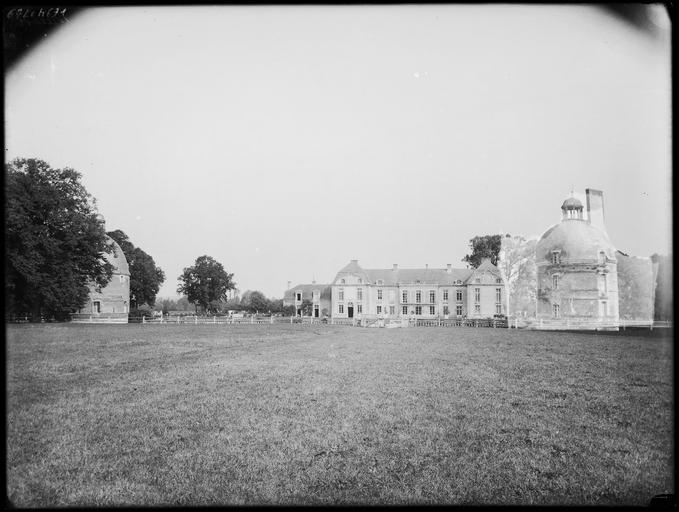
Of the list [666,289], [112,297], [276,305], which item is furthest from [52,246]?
[666,289]

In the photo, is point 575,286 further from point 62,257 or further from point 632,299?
point 62,257

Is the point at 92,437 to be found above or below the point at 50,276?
below

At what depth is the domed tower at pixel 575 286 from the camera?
636 inches

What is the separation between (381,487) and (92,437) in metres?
3.34

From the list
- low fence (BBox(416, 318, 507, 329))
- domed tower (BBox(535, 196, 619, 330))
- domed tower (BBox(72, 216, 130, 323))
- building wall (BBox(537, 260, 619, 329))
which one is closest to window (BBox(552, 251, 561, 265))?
domed tower (BBox(535, 196, 619, 330))

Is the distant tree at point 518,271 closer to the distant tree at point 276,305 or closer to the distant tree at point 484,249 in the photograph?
the distant tree at point 484,249

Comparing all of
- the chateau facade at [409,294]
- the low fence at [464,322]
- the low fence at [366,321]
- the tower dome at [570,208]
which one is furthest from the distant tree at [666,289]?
the chateau facade at [409,294]

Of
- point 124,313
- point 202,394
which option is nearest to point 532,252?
point 202,394

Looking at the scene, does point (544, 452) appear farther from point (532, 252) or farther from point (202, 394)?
point (532, 252)

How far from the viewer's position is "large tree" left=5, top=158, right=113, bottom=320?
1082 centimetres

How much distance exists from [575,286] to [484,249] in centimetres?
472

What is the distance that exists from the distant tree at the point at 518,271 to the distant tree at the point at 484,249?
14.8 inches

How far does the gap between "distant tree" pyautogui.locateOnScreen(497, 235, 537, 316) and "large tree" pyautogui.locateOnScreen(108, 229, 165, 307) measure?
10818 mm

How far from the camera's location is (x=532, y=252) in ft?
48.7
